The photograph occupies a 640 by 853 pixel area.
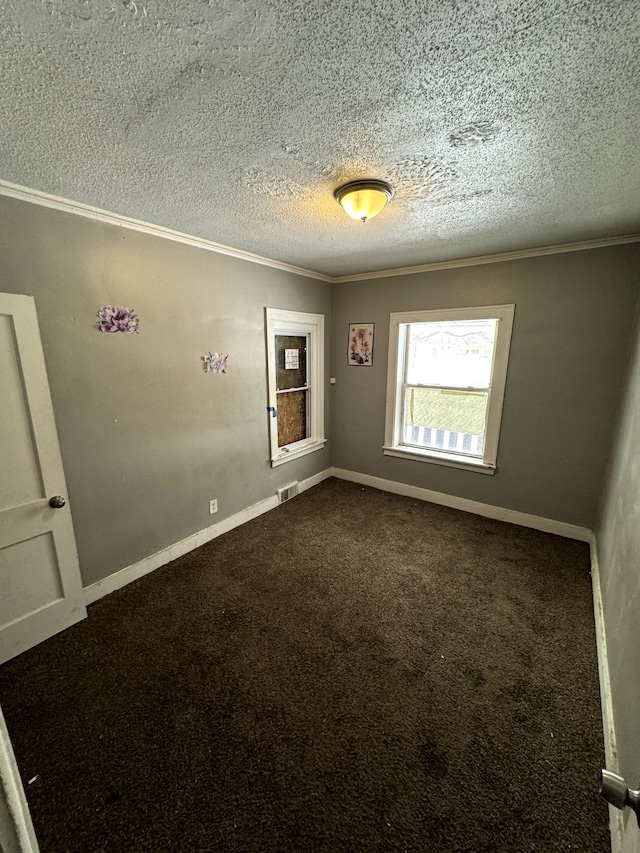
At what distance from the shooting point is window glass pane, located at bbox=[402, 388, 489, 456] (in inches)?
132

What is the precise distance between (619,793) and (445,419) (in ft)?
10.3

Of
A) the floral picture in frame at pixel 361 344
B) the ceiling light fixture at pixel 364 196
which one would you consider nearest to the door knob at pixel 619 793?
the ceiling light fixture at pixel 364 196

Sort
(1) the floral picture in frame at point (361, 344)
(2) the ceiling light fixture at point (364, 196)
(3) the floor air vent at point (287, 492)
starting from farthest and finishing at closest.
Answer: (1) the floral picture in frame at point (361, 344), (3) the floor air vent at point (287, 492), (2) the ceiling light fixture at point (364, 196)

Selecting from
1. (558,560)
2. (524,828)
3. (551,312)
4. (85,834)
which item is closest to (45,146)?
(85,834)

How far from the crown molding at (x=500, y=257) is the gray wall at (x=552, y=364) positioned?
1.6 inches

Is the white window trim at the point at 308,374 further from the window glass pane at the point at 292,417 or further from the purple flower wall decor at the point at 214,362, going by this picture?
the purple flower wall decor at the point at 214,362

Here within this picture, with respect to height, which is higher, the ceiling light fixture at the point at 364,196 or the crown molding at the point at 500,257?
the crown molding at the point at 500,257

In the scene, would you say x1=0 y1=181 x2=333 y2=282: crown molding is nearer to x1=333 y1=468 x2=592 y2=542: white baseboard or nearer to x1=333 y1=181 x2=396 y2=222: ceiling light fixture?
x1=333 y1=181 x2=396 y2=222: ceiling light fixture

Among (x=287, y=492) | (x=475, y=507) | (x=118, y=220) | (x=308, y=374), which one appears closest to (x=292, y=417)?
(x=308, y=374)

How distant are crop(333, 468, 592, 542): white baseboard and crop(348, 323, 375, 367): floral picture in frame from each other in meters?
1.38

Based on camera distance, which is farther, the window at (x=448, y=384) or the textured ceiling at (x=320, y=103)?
the window at (x=448, y=384)

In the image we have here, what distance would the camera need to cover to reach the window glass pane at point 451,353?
3.18 metres

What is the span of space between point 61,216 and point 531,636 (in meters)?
3.62

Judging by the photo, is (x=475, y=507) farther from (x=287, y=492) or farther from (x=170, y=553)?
(x=170, y=553)
